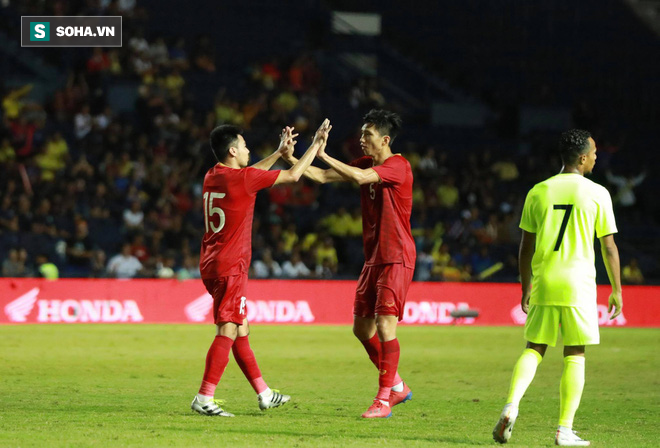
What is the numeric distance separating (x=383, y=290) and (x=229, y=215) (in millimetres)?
1436

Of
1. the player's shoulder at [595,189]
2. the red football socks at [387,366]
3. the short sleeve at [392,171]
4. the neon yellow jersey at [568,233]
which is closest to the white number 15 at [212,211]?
the short sleeve at [392,171]

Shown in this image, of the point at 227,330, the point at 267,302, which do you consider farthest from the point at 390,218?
the point at 267,302

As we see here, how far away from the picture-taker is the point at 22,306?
20.0m

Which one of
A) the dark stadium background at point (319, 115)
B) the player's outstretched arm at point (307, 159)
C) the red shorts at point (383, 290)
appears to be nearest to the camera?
the player's outstretched arm at point (307, 159)

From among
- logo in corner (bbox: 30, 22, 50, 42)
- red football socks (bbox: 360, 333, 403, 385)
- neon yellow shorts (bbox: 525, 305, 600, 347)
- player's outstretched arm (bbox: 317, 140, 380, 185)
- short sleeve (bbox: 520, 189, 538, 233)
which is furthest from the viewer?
logo in corner (bbox: 30, 22, 50, 42)

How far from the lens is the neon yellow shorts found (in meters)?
7.16

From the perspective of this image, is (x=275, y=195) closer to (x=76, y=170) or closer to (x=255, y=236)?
(x=255, y=236)

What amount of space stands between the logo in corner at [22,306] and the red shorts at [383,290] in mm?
12314

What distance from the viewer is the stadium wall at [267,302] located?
20109 mm

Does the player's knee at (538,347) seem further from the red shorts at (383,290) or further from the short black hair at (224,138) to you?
the short black hair at (224,138)

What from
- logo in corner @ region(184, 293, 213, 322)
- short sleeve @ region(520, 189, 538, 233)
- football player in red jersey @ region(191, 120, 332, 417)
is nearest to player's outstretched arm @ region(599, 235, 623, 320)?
short sleeve @ region(520, 189, 538, 233)

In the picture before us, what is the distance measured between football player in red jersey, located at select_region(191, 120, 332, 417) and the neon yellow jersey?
216 centimetres

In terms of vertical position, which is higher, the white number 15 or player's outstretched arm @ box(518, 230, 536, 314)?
the white number 15

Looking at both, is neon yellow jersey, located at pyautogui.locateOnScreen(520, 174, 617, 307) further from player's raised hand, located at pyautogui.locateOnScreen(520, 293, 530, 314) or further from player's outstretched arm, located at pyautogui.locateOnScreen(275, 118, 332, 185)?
player's outstretched arm, located at pyautogui.locateOnScreen(275, 118, 332, 185)
